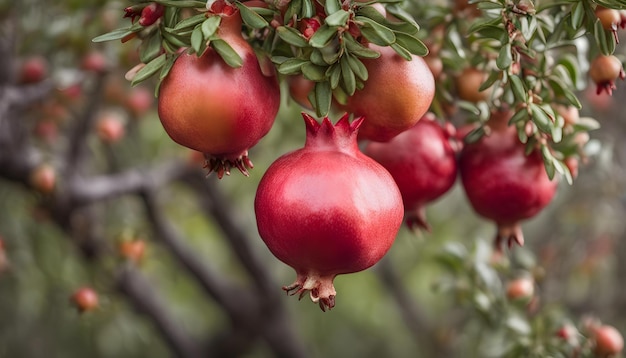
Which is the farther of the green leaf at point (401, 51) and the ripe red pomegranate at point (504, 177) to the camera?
the ripe red pomegranate at point (504, 177)

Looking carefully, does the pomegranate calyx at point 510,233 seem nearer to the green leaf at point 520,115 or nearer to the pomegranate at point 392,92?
the green leaf at point 520,115

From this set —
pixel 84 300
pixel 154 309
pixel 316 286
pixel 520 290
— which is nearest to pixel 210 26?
pixel 316 286

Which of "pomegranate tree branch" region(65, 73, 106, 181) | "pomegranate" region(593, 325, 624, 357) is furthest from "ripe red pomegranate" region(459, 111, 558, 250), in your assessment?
"pomegranate tree branch" region(65, 73, 106, 181)

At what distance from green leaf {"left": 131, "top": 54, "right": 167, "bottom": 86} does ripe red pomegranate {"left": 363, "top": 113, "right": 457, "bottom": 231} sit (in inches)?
11.6

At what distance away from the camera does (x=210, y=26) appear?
2.36ft

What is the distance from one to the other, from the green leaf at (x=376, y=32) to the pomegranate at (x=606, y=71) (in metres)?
0.31

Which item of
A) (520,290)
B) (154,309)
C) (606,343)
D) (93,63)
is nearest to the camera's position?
(606,343)

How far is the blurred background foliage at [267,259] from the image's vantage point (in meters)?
1.60

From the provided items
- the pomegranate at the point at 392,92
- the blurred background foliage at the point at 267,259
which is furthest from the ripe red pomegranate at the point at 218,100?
the blurred background foliage at the point at 267,259

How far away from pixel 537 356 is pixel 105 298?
109cm

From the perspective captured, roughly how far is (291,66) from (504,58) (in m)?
0.23

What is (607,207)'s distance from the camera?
8.32 feet

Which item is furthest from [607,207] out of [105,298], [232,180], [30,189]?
[30,189]

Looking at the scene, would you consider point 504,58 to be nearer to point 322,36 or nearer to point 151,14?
point 322,36
